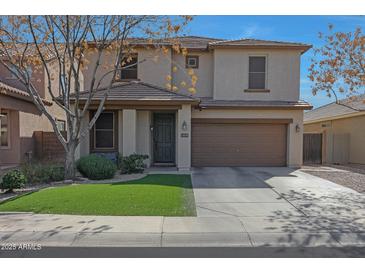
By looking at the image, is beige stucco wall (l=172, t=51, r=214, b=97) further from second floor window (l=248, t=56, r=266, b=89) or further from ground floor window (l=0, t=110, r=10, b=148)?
ground floor window (l=0, t=110, r=10, b=148)

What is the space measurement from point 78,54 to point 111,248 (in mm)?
8246

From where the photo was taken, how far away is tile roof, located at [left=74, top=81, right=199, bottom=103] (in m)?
13.9

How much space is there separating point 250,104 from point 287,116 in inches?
76.1

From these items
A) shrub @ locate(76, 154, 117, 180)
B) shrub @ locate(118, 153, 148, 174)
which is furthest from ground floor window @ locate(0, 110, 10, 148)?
shrub @ locate(118, 153, 148, 174)

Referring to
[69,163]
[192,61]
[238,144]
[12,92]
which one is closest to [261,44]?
[192,61]

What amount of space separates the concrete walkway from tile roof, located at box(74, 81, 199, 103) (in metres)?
6.01

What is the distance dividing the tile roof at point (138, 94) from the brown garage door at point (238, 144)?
7.42 ft

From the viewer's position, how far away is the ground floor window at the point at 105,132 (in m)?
15.2

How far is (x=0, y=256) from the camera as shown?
496cm

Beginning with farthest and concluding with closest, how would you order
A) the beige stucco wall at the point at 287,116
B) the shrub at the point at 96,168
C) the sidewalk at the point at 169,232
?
the beige stucco wall at the point at 287,116 → the shrub at the point at 96,168 → the sidewalk at the point at 169,232

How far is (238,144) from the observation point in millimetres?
15961

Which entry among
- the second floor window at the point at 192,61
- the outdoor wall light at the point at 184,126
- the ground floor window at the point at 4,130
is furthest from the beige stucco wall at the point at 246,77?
the ground floor window at the point at 4,130

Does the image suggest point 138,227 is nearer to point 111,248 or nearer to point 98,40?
point 111,248

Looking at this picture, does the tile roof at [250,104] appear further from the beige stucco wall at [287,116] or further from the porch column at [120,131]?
the porch column at [120,131]
